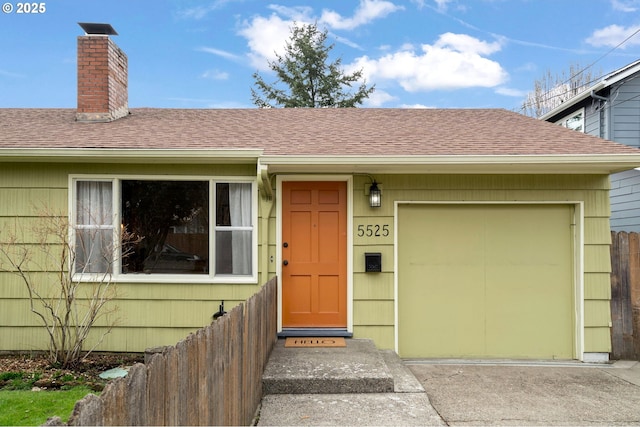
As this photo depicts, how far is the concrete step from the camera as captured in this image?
3.61 metres

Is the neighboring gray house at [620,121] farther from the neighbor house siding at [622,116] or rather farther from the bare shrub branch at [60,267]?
the bare shrub branch at [60,267]

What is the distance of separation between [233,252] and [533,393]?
140 inches

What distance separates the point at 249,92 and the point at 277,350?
16.9 metres

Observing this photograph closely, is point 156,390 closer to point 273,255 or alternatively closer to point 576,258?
point 273,255

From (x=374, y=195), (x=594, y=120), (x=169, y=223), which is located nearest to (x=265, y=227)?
(x=169, y=223)

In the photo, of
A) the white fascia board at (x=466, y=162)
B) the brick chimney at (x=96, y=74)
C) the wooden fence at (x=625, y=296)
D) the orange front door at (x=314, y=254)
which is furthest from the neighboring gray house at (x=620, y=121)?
the brick chimney at (x=96, y=74)

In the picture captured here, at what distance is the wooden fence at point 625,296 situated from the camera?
4.93 metres

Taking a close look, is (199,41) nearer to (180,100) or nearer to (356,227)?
(180,100)

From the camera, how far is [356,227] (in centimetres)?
493

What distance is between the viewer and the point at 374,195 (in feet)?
15.8

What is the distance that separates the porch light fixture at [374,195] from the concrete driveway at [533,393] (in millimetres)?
1963

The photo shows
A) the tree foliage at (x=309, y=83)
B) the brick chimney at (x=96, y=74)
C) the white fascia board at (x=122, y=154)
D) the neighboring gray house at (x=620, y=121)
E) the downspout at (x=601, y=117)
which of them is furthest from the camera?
the tree foliage at (x=309, y=83)

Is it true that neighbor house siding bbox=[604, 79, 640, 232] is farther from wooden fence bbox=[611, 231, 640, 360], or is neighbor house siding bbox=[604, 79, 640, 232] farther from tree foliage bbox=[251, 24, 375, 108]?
tree foliage bbox=[251, 24, 375, 108]

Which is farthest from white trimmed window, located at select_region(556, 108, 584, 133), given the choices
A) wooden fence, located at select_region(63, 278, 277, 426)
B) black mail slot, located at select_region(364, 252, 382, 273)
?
wooden fence, located at select_region(63, 278, 277, 426)
